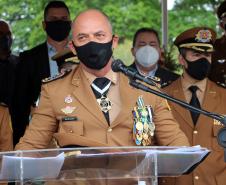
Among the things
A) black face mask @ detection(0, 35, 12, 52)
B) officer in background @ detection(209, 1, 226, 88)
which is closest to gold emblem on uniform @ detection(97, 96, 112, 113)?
officer in background @ detection(209, 1, 226, 88)

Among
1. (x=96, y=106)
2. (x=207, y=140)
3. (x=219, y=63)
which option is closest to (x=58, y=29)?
(x=219, y=63)

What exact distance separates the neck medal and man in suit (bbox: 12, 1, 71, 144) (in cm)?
300

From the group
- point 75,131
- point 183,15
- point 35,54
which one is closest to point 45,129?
point 75,131

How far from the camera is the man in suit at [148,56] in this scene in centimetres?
701

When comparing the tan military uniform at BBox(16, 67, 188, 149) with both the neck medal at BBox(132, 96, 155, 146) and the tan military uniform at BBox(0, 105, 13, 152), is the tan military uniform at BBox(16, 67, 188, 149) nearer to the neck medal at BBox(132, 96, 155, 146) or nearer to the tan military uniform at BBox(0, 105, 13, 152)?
the neck medal at BBox(132, 96, 155, 146)

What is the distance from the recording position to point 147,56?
7.07 metres

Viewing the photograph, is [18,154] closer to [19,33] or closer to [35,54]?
[35,54]

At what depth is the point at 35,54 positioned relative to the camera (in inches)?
284

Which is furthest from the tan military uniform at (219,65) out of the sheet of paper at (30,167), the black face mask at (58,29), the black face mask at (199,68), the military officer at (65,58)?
the sheet of paper at (30,167)

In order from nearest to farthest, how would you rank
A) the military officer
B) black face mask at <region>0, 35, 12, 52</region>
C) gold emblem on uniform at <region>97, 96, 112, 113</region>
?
gold emblem on uniform at <region>97, 96, 112, 113</region>
the military officer
black face mask at <region>0, 35, 12, 52</region>

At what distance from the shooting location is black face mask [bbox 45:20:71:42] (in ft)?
23.5

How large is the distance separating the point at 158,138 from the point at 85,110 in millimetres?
442

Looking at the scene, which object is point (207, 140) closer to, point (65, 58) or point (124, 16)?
point (65, 58)

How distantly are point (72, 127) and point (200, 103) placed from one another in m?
1.38
